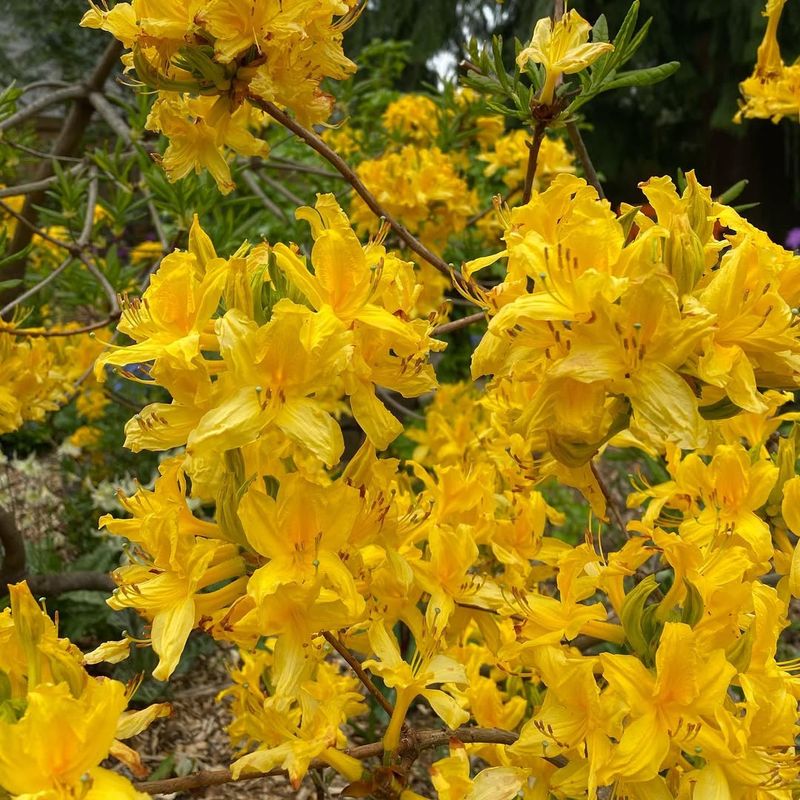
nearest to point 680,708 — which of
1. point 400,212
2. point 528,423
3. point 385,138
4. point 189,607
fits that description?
point 528,423

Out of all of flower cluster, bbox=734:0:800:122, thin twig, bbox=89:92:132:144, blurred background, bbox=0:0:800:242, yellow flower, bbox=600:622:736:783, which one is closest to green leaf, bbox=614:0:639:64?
yellow flower, bbox=600:622:736:783

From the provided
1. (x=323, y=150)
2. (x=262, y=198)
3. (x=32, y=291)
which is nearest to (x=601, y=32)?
(x=323, y=150)

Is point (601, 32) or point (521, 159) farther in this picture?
point (521, 159)

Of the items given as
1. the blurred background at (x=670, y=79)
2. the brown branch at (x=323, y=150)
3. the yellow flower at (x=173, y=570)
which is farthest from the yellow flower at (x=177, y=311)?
the blurred background at (x=670, y=79)

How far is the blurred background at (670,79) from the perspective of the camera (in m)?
6.52

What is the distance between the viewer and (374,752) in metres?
0.96

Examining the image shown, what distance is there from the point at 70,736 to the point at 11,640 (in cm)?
18

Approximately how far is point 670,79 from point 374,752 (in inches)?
277

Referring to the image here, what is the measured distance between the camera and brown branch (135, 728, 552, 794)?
82 cm

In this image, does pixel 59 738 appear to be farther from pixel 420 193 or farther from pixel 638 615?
pixel 420 193

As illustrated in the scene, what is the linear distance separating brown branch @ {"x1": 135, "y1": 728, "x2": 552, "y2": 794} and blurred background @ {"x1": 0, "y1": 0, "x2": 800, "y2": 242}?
548 cm

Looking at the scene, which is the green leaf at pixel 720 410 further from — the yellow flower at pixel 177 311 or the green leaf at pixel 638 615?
the yellow flower at pixel 177 311

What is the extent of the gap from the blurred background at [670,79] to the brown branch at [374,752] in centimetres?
548

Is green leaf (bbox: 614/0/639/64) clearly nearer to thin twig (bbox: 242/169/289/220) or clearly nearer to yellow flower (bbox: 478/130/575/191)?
thin twig (bbox: 242/169/289/220)
